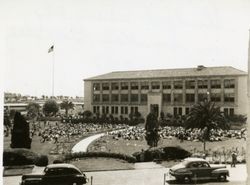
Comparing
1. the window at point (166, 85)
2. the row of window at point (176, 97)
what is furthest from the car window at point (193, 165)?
the window at point (166, 85)

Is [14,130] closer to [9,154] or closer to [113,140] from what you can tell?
[9,154]

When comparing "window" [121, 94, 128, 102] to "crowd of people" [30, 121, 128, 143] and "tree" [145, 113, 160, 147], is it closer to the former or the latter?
"crowd of people" [30, 121, 128, 143]

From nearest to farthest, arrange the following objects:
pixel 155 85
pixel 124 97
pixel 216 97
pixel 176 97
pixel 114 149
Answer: pixel 216 97 → pixel 114 149 → pixel 176 97 → pixel 155 85 → pixel 124 97

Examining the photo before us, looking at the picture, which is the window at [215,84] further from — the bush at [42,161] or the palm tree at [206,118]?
the bush at [42,161]

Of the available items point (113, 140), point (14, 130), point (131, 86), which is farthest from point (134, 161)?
point (131, 86)

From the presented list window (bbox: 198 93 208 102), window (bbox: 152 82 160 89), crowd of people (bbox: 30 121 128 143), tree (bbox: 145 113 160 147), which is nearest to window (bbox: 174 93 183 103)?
window (bbox: 152 82 160 89)

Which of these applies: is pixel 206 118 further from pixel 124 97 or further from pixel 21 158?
pixel 124 97

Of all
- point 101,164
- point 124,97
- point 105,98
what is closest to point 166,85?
point 124,97

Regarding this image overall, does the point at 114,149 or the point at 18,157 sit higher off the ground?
the point at 18,157
